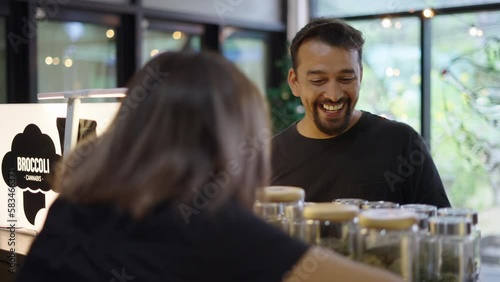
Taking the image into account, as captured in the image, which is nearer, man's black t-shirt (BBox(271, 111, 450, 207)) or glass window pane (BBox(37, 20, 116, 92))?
man's black t-shirt (BBox(271, 111, 450, 207))

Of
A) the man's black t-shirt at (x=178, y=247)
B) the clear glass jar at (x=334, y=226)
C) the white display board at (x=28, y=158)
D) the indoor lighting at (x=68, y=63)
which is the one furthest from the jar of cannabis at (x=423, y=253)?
the indoor lighting at (x=68, y=63)

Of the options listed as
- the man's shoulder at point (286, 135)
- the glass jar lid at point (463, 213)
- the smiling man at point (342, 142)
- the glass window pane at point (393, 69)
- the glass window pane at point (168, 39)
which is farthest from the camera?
the glass window pane at point (393, 69)

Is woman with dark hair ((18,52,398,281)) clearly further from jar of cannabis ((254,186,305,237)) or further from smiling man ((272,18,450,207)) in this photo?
smiling man ((272,18,450,207))

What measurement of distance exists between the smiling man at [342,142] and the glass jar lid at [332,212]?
0.81 metres

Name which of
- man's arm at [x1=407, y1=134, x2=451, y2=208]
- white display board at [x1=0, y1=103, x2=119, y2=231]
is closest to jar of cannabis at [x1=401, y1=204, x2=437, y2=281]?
man's arm at [x1=407, y1=134, x2=451, y2=208]

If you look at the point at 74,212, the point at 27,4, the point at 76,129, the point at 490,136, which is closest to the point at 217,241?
the point at 74,212

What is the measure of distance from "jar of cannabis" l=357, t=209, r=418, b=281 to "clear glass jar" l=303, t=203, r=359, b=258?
0.03 metres

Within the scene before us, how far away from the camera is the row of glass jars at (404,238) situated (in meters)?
1.20

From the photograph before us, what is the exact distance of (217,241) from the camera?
100 cm

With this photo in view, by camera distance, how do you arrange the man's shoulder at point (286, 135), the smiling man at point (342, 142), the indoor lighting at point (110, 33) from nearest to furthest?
the smiling man at point (342, 142)
the man's shoulder at point (286, 135)
the indoor lighting at point (110, 33)

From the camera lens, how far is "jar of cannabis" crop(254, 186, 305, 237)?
1352mm

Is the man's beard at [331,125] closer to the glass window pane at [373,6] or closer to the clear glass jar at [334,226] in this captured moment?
the clear glass jar at [334,226]

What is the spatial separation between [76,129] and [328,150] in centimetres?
84

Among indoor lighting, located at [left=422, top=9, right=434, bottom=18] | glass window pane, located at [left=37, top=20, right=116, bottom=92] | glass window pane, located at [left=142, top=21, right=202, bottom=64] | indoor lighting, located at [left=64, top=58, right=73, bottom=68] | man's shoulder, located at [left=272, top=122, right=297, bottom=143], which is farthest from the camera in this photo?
indoor lighting, located at [left=422, top=9, right=434, bottom=18]
